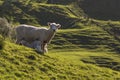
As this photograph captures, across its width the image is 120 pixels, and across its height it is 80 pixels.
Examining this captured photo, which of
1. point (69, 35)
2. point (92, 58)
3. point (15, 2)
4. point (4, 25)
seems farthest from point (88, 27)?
point (4, 25)

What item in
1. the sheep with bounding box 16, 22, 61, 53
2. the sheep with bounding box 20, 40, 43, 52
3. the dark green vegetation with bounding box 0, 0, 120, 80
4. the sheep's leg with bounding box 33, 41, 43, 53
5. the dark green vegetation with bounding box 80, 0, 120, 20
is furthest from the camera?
the dark green vegetation with bounding box 80, 0, 120, 20

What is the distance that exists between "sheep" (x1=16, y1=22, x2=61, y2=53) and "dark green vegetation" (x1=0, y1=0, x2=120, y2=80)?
1.49 metres

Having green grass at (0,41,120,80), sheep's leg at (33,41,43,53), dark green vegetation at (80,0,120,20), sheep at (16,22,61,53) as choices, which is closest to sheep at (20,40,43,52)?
sheep's leg at (33,41,43,53)

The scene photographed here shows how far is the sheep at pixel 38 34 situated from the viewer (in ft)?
121

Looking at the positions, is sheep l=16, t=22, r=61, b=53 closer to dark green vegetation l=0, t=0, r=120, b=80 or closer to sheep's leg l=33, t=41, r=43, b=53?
sheep's leg l=33, t=41, r=43, b=53

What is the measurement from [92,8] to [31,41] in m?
147

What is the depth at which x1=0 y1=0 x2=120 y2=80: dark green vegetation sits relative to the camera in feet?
99.2

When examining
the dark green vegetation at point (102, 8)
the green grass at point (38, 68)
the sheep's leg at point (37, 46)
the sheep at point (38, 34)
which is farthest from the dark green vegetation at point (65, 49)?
the dark green vegetation at point (102, 8)

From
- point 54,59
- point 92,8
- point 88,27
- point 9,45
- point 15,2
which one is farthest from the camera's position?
point 92,8

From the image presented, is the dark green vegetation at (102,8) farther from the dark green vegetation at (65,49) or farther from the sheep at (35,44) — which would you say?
the sheep at (35,44)

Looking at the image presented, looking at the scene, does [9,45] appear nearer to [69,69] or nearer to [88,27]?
[69,69]

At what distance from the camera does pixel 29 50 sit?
34688 millimetres

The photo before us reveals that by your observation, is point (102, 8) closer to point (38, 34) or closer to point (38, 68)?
point (38, 34)

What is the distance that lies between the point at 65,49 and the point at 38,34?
69.4m
